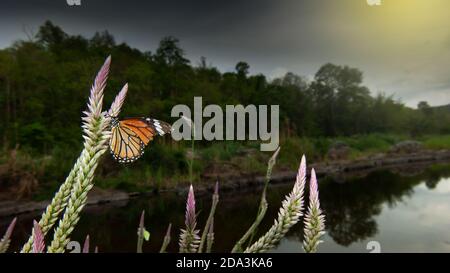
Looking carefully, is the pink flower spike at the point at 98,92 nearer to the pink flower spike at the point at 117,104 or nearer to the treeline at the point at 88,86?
the pink flower spike at the point at 117,104

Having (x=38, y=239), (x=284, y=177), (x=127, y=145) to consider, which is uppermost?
(x=127, y=145)

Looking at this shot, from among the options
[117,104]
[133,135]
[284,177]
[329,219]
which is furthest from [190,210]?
[284,177]

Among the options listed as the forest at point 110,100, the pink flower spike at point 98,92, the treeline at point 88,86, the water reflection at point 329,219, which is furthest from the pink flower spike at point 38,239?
the treeline at point 88,86

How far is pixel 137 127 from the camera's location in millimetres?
1348

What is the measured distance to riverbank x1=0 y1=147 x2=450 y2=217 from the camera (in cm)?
700

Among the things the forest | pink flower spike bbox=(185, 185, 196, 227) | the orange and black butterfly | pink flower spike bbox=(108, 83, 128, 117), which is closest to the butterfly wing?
the orange and black butterfly

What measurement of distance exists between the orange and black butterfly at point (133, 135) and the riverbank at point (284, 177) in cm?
77

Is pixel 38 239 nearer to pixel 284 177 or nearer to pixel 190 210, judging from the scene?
pixel 190 210

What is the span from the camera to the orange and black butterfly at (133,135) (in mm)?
1294

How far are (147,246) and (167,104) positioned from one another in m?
6.37

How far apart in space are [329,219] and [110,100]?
7196 millimetres

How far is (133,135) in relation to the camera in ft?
4.50
